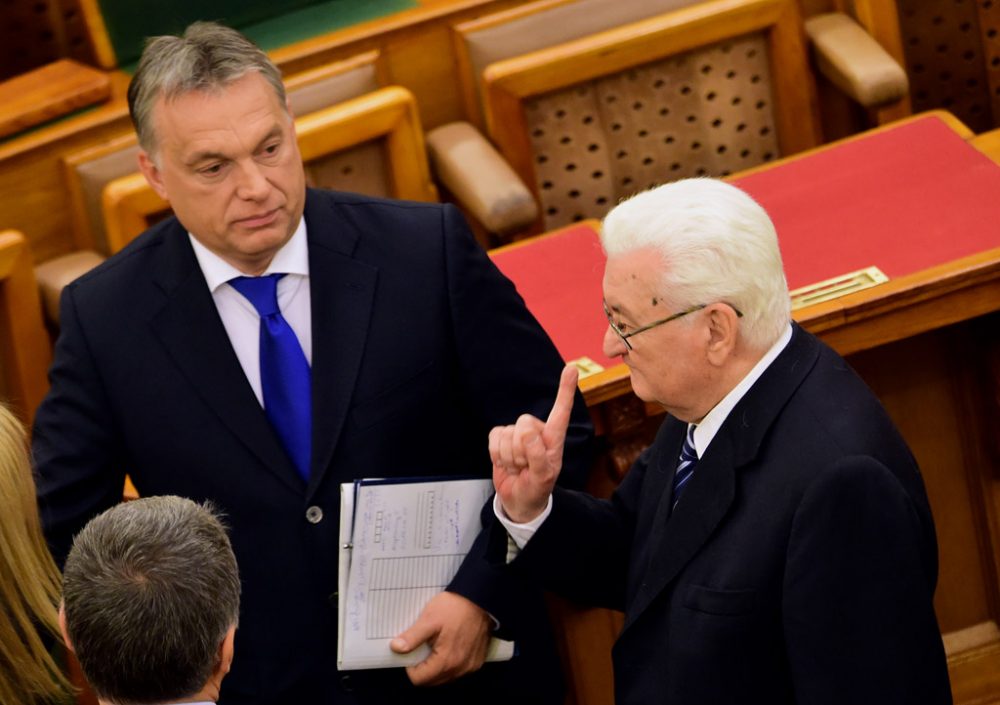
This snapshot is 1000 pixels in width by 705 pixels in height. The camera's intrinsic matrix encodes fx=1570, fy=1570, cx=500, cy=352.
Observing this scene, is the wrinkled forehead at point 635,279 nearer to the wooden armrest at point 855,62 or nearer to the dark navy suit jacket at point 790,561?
the dark navy suit jacket at point 790,561

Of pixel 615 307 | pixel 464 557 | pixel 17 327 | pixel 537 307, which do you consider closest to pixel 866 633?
pixel 615 307

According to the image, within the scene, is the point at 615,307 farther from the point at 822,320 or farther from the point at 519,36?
the point at 519,36

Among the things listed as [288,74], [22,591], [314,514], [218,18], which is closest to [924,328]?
[314,514]

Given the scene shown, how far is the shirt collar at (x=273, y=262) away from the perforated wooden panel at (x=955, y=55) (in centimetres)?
162

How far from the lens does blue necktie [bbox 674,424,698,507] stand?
5.04 feet

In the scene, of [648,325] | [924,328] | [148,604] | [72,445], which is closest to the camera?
[148,604]

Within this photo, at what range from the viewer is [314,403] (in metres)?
1.71

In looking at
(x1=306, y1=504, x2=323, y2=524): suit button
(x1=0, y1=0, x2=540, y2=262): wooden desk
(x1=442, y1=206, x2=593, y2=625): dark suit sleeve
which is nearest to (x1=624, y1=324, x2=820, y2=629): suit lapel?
(x1=442, y1=206, x2=593, y2=625): dark suit sleeve

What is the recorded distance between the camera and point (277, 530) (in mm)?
1727

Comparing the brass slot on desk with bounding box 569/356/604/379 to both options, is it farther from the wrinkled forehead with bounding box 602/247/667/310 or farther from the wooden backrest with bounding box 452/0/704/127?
the wooden backrest with bounding box 452/0/704/127

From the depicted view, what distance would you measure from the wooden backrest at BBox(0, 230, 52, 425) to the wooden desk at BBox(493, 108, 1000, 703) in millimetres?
742

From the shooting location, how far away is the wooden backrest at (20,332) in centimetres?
240

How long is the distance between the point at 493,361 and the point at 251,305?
28cm

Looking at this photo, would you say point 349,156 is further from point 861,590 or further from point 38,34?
point 861,590
